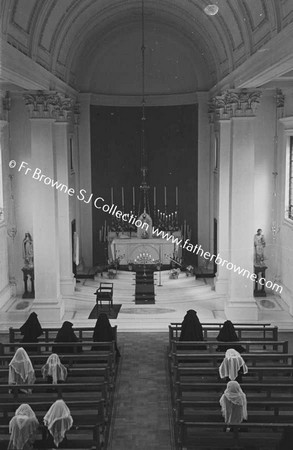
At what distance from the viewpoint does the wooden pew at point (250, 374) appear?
1075 cm

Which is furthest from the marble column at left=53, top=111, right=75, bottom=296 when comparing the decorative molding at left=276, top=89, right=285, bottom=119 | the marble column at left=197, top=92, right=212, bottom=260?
the decorative molding at left=276, top=89, right=285, bottom=119

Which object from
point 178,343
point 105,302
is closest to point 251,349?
point 178,343

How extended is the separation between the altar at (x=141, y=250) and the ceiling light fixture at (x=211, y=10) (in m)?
8.52

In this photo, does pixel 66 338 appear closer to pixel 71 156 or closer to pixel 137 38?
pixel 71 156

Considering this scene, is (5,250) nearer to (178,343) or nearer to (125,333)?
(125,333)

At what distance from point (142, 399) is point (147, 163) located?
14456mm

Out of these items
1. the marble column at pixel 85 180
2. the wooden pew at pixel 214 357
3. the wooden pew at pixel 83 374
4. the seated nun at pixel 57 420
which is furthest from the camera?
the marble column at pixel 85 180

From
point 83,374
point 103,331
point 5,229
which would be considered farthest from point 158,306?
point 83,374

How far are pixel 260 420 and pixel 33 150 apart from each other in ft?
33.5

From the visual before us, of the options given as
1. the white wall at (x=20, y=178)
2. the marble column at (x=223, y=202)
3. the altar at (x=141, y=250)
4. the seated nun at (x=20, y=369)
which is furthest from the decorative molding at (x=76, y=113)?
the seated nun at (x=20, y=369)

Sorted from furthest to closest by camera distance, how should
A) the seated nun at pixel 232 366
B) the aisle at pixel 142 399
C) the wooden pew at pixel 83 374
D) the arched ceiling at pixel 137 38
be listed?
the arched ceiling at pixel 137 38 < the wooden pew at pixel 83 374 < the seated nun at pixel 232 366 < the aisle at pixel 142 399

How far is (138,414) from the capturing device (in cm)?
1072

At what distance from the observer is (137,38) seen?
2280 cm

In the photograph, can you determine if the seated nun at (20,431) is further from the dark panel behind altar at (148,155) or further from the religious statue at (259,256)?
the dark panel behind altar at (148,155)
